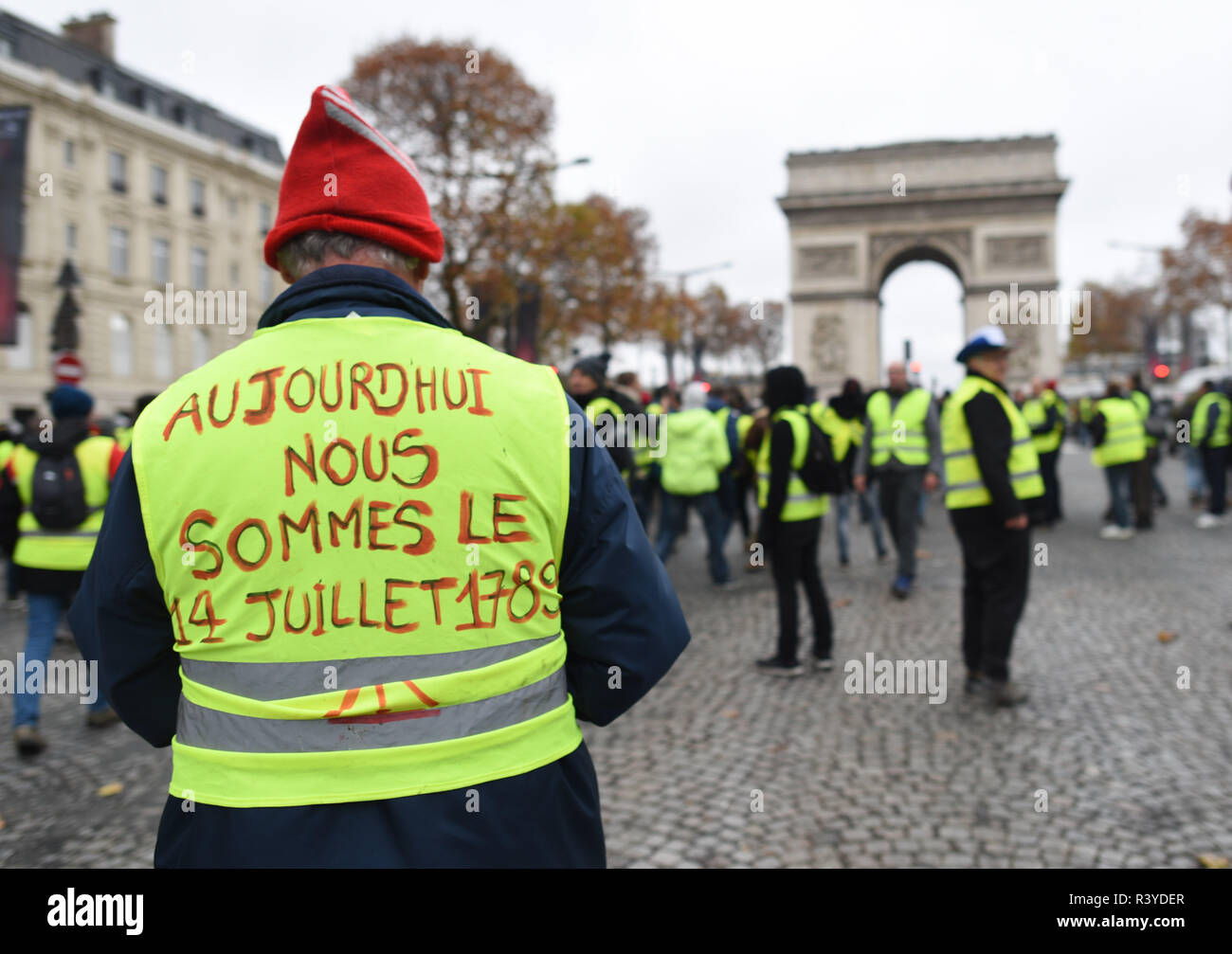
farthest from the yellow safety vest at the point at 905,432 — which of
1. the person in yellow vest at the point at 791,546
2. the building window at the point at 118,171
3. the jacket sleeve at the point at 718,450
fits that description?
the building window at the point at 118,171

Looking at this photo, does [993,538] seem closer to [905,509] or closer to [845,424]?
[905,509]

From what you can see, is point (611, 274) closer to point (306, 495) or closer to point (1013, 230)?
point (1013, 230)

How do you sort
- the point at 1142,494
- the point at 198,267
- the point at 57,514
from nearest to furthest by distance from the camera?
the point at 57,514 → the point at 1142,494 → the point at 198,267

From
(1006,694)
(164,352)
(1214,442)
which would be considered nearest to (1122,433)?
(1214,442)

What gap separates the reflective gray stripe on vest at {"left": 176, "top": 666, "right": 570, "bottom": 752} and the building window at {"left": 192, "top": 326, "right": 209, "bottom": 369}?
45477 millimetres

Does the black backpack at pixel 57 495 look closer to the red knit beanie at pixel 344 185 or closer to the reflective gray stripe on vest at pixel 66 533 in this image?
the reflective gray stripe on vest at pixel 66 533

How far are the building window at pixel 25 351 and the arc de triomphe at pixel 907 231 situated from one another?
27014mm

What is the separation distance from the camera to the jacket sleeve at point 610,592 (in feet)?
5.42

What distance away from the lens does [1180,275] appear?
150ft

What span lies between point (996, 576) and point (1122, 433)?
7.75m

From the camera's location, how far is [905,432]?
339 inches

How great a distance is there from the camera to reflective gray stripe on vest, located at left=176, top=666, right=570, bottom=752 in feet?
4.95
